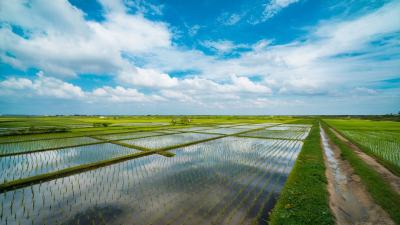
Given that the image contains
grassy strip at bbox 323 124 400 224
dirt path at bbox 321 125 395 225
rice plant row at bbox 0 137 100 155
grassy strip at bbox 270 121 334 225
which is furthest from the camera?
rice plant row at bbox 0 137 100 155

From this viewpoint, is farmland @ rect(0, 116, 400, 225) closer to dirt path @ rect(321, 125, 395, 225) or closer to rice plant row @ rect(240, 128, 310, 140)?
dirt path @ rect(321, 125, 395, 225)

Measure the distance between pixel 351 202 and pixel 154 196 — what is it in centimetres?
793

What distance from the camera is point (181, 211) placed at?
6.07 meters

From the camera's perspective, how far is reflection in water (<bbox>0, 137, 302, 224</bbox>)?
18.8 ft

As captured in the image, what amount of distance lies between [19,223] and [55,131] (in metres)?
28.9

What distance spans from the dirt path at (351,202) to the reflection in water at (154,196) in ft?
6.76

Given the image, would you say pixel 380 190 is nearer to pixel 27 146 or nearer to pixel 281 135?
pixel 281 135

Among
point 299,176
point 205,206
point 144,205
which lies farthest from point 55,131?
point 299,176

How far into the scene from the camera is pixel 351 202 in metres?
6.72

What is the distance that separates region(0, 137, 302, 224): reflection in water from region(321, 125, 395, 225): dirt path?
6.76ft

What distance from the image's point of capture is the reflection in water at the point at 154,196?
5730mm

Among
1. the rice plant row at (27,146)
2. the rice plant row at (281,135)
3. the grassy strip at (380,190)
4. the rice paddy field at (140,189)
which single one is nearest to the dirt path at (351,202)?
the grassy strip at (380,190)

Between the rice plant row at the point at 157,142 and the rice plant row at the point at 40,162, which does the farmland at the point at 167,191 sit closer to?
the rice plant row at the point at 40,162

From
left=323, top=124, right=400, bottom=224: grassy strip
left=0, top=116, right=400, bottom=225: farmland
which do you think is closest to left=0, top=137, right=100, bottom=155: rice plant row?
left=0, top=116, right=400, bottom=225: farmland
